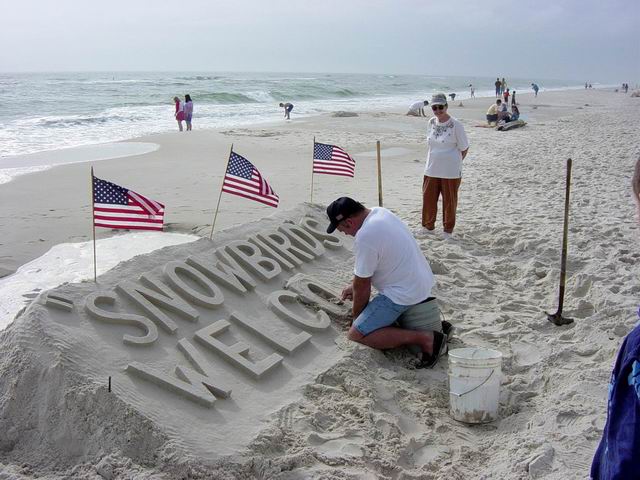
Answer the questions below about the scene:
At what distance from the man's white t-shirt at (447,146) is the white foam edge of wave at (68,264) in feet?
10.6

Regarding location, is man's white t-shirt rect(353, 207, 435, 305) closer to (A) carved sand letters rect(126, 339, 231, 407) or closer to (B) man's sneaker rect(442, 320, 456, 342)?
(B) man's sneaker rect(442, 320, 456, 342)

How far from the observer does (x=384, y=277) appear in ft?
15.7

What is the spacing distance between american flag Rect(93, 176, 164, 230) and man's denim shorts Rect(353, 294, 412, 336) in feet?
6.10

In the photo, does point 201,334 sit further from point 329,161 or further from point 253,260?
point 329,161

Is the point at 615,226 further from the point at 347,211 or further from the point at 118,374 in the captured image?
the point at 118,374

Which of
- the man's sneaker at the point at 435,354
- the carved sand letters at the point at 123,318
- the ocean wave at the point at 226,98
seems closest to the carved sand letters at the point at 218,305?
the carved sand letters at the point at 123,318

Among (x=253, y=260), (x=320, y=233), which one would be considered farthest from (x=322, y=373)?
(x=320, y=233)

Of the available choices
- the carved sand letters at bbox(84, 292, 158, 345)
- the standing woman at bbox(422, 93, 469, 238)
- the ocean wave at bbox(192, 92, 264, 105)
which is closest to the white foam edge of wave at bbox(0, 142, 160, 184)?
the standing woman at bbox(422, 93, 469, 238)

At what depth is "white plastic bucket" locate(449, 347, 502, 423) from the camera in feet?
13.1

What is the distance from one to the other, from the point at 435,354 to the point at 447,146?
3610mm

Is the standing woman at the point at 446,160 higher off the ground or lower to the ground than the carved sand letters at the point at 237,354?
higher

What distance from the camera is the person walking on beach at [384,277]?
4605 mm

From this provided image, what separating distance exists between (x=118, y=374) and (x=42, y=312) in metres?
0.72

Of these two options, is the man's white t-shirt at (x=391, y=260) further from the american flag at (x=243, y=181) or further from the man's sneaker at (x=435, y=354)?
the american flag at (x=243, y=181)
